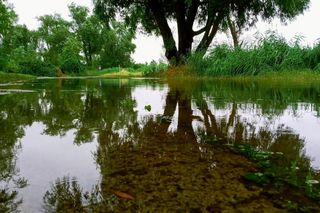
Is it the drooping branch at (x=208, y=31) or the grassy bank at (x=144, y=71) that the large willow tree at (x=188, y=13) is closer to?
the drooping branch at (x=208, y=31)

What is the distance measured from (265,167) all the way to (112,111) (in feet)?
9.60

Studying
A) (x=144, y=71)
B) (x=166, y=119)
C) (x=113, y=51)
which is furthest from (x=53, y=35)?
(x=166, y=119)

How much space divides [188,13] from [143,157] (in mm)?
16808

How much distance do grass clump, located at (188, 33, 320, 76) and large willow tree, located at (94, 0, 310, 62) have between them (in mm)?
2536

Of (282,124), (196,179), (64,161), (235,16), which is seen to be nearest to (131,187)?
(196,179)

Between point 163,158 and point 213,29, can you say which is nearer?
point 163,158

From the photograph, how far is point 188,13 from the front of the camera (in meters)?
18.4

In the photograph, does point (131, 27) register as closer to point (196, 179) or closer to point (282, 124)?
point (282, 124)

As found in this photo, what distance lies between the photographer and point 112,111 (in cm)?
490

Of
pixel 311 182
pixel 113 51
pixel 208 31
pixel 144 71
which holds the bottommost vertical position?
pixel 311 182

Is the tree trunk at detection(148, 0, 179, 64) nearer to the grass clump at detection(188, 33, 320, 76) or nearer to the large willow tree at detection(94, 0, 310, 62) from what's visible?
the large willow tree at detection(94, 0, 310, 62)

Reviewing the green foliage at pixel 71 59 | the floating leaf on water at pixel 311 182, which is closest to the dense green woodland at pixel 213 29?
the floating leaf on water at pixel 311 182

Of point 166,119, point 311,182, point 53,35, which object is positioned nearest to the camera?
point 311,182

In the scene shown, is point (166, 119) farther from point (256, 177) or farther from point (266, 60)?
A: point (266, 60)
